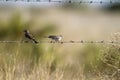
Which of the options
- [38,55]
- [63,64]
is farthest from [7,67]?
[38,55]

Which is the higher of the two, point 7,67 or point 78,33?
point 7,67

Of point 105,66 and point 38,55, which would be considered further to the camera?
point 38,55

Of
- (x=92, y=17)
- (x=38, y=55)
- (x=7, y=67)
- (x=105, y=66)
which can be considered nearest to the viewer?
(x=7, y=67)

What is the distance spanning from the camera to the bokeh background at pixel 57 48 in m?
10.1

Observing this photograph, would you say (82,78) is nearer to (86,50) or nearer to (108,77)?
(108,77)

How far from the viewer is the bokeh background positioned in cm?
1007

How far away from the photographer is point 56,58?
12469mm

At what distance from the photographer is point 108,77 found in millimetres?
10062

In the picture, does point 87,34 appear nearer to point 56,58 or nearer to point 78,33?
point 78,33

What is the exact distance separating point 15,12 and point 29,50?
151 inches

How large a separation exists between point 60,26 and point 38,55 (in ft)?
11.4

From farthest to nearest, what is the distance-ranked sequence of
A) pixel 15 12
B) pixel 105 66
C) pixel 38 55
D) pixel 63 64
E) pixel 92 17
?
pixel 92 17
pixel 15 12
pixel 38 55
pixel 63 64
pixel 105 66

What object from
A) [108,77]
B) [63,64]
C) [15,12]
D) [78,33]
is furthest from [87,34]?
[108,77]

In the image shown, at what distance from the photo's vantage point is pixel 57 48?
501 inches
